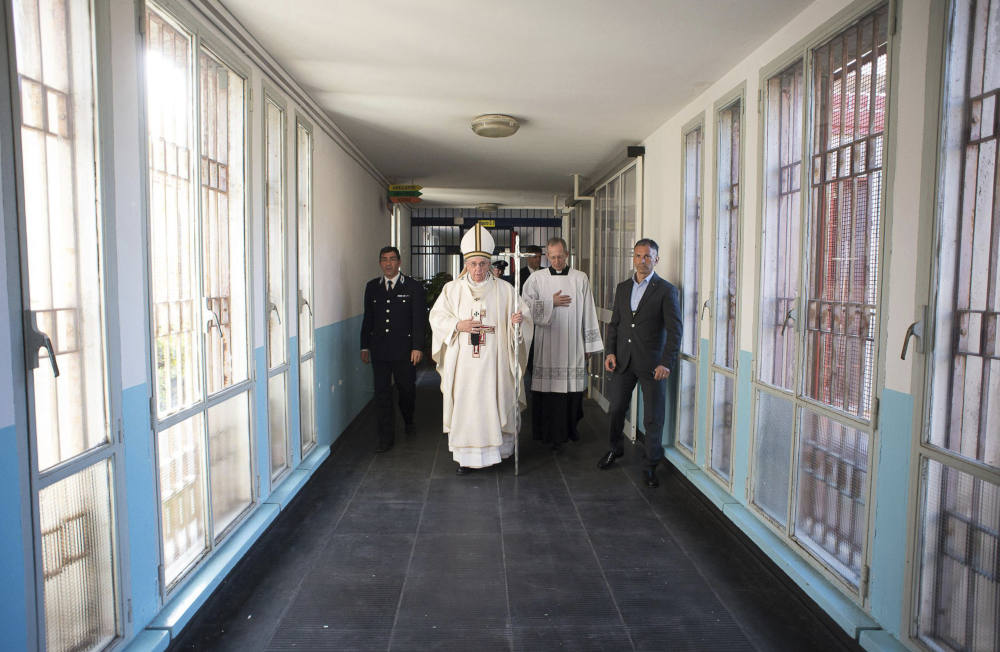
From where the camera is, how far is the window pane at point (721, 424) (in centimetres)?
381

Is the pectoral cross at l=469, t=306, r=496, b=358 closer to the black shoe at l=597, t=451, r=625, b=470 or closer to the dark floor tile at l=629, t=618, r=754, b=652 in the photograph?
the black shoe at l=597, t=451, r=625, b=470

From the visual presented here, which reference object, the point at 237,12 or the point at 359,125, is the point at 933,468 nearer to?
the point at 237,12

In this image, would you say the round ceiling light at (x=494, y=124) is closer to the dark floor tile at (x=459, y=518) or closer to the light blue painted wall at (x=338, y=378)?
the light blue painted wall at (x=338, y=378)

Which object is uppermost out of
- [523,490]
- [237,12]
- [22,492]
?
[237,12]

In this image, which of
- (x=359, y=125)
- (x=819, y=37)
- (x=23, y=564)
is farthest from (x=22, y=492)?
(x=359, y=125)

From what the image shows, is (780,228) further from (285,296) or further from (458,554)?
(285,296)

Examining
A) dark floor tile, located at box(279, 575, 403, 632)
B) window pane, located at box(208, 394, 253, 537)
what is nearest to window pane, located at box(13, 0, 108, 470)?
window pane, located at box(208, 394, 253, 537)

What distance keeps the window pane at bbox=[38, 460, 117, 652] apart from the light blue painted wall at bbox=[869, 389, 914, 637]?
254 cm

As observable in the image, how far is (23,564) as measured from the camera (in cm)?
155

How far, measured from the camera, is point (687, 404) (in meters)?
4.47

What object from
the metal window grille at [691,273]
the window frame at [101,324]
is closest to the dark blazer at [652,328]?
the metal window grille at [691,273]

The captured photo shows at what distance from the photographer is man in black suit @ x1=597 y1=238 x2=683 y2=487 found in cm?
399

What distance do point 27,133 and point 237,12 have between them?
1.49 meters

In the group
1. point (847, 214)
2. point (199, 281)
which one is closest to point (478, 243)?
point (199, 281)
